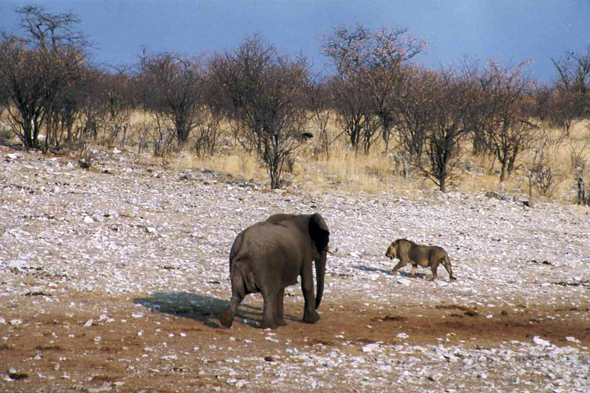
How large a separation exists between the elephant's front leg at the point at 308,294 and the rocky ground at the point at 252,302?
0.13 meters

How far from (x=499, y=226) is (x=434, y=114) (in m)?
6.64

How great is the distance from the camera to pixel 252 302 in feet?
26.2

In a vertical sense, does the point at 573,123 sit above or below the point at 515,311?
above

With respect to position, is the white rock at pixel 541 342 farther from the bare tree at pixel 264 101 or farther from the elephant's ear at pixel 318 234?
the bare tree at pixel 264 101

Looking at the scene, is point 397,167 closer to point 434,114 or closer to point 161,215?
point 434,114

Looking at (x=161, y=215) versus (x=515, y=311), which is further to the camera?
(x=161, y=215)

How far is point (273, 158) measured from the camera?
2016cm

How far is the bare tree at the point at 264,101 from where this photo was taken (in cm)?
2025

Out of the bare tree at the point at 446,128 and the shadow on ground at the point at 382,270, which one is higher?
the bare tree at the point at 446,128

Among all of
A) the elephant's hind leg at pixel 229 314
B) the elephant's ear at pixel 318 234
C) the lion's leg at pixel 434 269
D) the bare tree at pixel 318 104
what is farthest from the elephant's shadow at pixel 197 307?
the bare tree at pixel 318 104

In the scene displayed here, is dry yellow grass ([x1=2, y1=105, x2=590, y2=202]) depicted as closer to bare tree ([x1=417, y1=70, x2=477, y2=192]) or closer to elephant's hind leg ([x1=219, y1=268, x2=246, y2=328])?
bare tree ([x1=417, y1=70, x2=477, y2=192])

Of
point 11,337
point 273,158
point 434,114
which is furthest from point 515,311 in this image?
point 434,114

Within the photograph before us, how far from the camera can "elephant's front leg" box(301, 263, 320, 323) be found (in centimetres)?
700

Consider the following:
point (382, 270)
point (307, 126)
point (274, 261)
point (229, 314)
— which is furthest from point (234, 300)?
point (307, 126)
